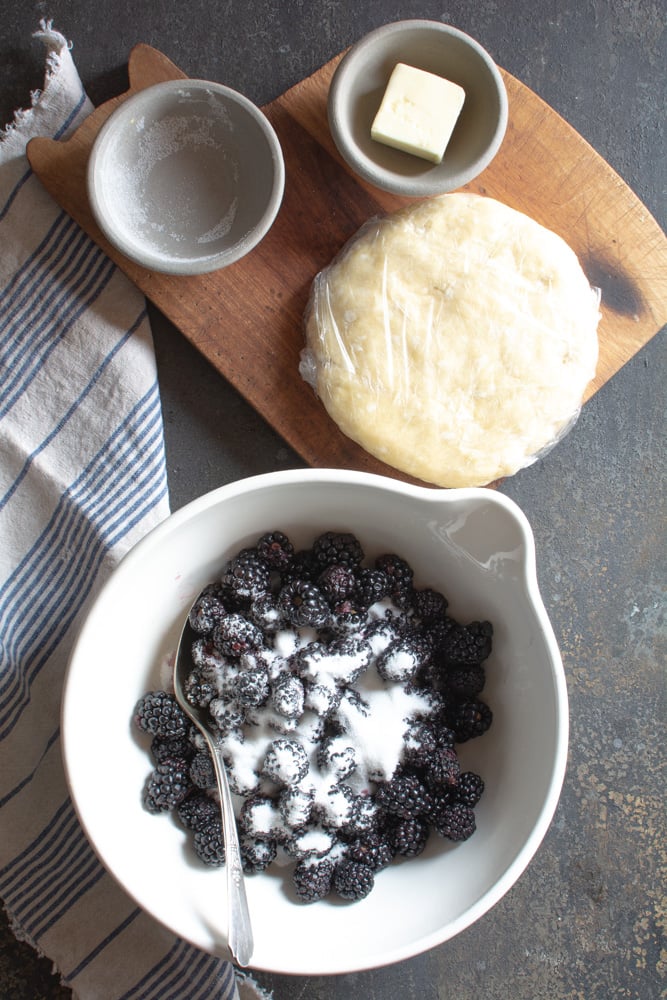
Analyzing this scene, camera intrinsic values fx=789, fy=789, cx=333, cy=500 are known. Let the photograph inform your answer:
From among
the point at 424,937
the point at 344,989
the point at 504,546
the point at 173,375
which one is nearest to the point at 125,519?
the point at 173,375

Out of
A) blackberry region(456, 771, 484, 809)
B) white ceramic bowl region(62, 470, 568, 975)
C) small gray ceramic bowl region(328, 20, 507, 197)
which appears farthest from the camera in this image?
small gray ceramic bowl region(328, 20, 507, 197)

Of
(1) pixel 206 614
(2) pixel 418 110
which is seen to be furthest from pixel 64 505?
(2) pixel 418 110

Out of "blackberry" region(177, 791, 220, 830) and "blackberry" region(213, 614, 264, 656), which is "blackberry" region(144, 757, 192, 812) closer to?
"blackberry" region(177, 791, 220, 830)

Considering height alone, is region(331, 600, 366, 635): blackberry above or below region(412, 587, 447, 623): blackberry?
above

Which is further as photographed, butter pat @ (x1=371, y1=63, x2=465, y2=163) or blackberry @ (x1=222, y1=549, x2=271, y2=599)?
butter pat @ (x1=371, y1=63, x2=465, y2=163)

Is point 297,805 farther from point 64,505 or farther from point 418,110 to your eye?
point 418,110

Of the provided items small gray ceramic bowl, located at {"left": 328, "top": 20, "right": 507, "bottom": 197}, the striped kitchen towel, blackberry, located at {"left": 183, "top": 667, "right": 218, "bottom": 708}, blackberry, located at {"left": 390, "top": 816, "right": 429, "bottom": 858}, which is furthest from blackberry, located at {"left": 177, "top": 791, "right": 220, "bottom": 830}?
small gray ceramic bowl, located at {"left": 328, "top": 20, "right": 507, "bottom": 197}
